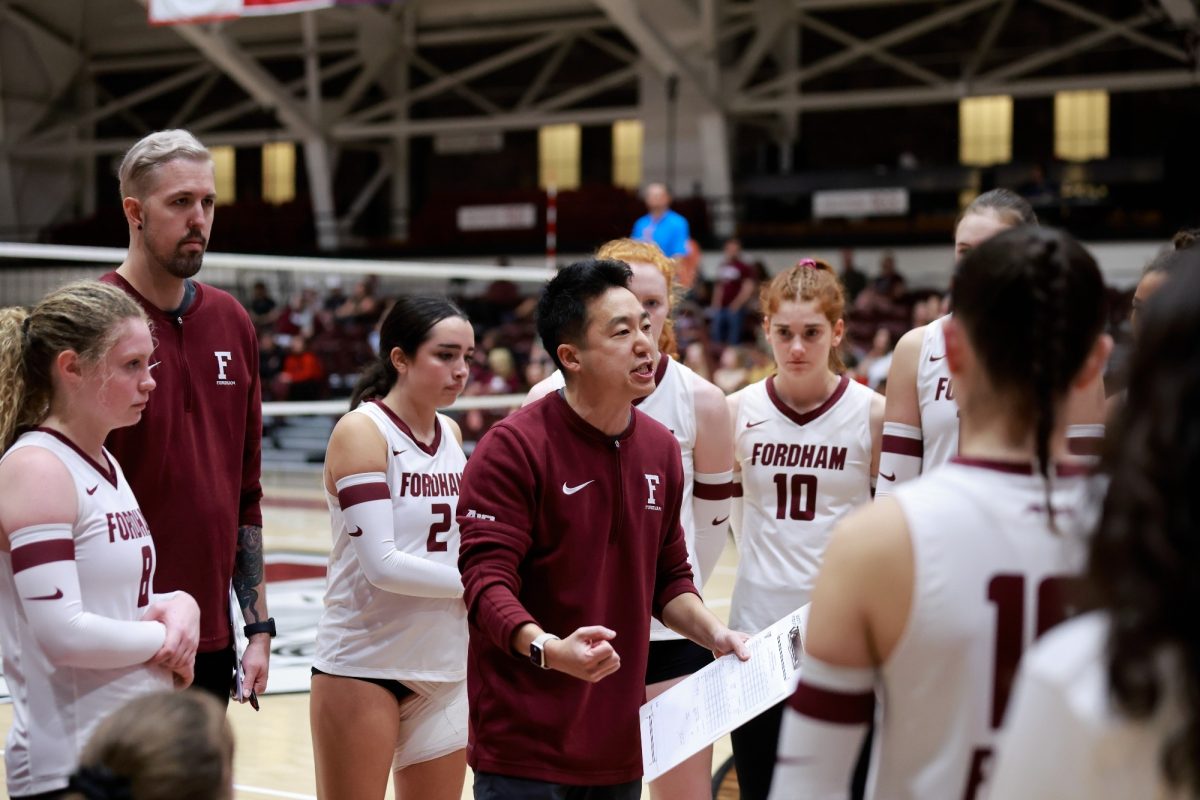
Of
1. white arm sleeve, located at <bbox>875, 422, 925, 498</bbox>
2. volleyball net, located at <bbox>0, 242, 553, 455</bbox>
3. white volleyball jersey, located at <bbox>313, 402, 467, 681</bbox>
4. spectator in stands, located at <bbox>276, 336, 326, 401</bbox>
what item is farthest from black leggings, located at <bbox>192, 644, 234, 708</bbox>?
spectator in stands, located at <bbox>276, 336, 326, 401</bbox>

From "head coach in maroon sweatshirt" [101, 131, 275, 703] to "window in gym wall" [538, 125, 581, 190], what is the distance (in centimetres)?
1985

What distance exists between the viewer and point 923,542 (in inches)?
59.6

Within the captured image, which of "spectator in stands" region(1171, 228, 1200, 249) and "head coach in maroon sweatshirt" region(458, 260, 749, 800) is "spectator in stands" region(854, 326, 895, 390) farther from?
"head coach in maroon sweatshirt" region(458, 260, 749, 800)

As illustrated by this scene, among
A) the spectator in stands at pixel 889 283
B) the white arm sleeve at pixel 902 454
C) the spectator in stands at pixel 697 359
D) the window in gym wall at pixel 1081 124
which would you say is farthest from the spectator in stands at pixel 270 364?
the white arm sleeve at pixel 902 454

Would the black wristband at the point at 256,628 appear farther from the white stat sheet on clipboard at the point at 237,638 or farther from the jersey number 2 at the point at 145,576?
the jersey number 2 at the point at 145,576

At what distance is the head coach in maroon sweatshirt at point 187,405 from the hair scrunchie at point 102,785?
4.17 ft

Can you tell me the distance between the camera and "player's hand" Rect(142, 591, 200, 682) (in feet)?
8.11

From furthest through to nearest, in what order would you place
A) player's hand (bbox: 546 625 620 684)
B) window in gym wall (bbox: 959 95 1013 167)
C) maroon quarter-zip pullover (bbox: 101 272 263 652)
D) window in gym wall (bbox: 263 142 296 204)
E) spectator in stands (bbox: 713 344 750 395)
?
window in gym wall (bbox: 263 142 296 204)
window in gym wall (bbox: 959 95 1013 167)
spectator in stands (bbox: 713 344 750 395)
maroon quarter-zip pullover (bbox: 101 272 263 652)
player's hand (bbox: 546 625 620 684)

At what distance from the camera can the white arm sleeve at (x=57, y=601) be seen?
7.54 feet

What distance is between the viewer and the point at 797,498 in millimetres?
3807

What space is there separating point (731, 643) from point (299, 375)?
510 inches

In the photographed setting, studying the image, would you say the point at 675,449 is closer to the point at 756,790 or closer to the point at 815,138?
the point at 756,790

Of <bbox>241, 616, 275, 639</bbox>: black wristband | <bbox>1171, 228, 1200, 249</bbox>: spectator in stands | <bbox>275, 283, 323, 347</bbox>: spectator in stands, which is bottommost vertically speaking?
<bbox>241, 616, 275, 639</bbox>: black wristband

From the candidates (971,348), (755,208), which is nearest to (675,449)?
(971,348)
